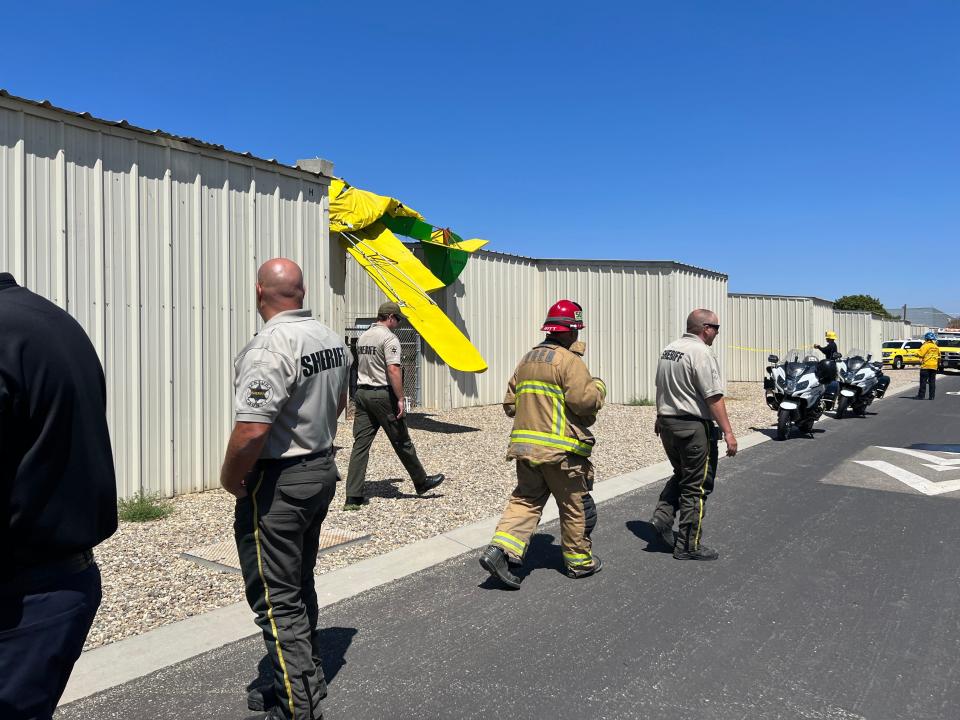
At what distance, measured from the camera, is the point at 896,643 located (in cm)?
399

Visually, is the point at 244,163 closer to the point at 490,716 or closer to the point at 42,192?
the point at 42,192

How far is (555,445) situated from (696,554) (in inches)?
63.1

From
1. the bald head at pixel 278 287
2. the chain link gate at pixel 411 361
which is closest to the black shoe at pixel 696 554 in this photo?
the bald head at pixel 278 287

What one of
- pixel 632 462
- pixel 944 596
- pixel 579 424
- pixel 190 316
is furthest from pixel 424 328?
pixel 944 596

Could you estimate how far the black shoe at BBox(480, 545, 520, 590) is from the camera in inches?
186

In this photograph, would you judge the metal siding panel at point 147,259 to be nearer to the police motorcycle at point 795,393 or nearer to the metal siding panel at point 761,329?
the police motorcycle at point 795,393

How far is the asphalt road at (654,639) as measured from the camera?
11.0 ft

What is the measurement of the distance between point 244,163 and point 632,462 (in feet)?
19.5

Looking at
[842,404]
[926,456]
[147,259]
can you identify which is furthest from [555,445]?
[842,404]

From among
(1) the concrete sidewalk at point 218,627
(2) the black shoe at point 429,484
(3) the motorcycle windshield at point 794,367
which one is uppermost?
(3) the motorcycle windshield at point 794,367

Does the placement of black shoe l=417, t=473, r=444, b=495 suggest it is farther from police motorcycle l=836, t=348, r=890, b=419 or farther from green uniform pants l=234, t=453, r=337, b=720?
police motorcycle l=836, t=348, r=890, b=419

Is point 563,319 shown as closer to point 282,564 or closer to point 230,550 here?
point 282,564

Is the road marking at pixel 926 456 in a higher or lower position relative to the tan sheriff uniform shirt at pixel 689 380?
lower

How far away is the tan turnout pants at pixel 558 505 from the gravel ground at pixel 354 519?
4.04 feet
